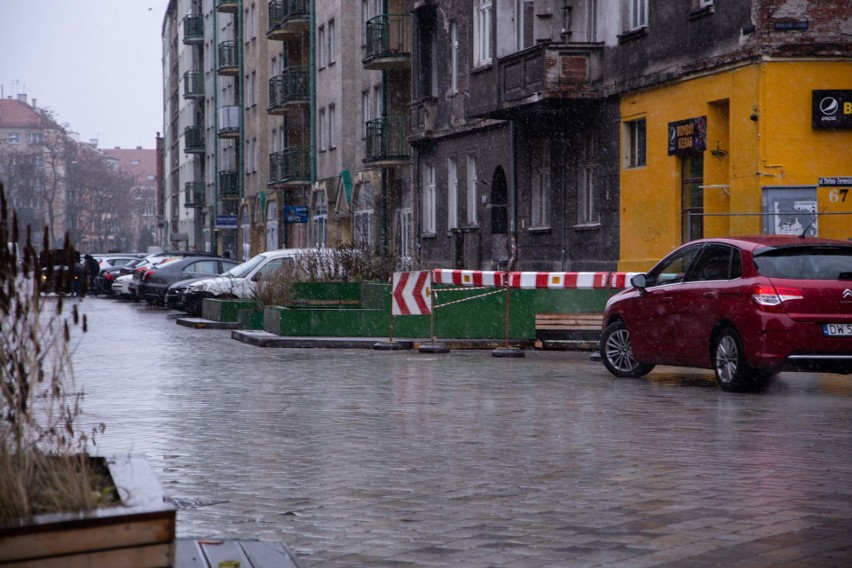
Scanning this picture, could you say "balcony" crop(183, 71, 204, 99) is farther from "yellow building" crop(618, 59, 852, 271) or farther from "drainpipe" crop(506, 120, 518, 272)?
"yellow building" crop(618, 59, 852, 271)

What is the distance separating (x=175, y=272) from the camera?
138 ft

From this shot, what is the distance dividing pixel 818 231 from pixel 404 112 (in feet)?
87.6

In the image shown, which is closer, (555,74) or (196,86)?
(555,74)

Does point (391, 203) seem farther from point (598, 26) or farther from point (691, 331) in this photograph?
point (691, 331)

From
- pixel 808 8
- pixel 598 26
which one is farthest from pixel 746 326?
pixel 598 26

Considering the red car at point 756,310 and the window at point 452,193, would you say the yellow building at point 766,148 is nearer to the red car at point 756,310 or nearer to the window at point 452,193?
the red car at point 756,310

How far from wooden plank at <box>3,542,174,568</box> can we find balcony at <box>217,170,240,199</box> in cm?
7488

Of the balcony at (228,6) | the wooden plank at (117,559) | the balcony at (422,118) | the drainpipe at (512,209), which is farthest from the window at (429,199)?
the wooden plank at (117,559)

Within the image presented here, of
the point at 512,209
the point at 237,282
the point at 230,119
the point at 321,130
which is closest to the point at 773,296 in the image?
the point at 237,282

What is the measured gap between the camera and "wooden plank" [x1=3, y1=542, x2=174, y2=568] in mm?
4359

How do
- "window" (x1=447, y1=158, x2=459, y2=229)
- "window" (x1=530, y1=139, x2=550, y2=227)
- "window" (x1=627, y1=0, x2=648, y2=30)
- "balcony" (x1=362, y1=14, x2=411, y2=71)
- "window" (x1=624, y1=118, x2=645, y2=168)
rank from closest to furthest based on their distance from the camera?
1. "window" (x1=627, y1=0, x2=648, y2=30)
2. "window" (x1=624, y1=118, x2=645, y2=168)
3. "window" (x1=530, y1=139, x2=550, y2=227)
4. "window" (x1=447, y1=158, x2=459, y2=229)
5. "balcony" (x1=362, y1=14, x2=411, y2=71)

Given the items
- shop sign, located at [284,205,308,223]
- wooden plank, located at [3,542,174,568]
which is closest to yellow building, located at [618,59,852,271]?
wooden plank, located at [3,542,174,568]

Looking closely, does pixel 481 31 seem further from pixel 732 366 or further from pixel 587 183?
pixel 732 366

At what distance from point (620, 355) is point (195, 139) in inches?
3081
